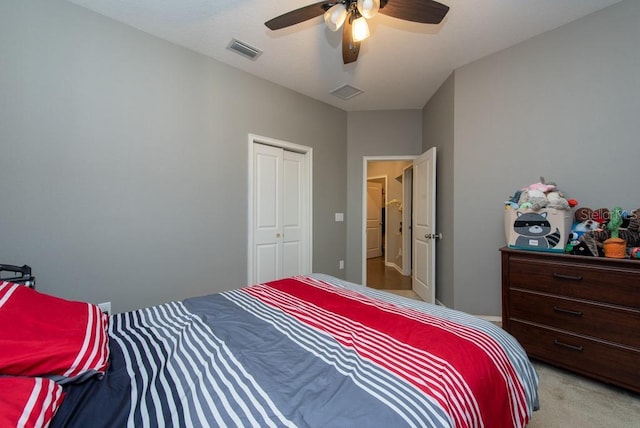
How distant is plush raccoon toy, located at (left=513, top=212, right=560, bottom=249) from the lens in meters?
2.01

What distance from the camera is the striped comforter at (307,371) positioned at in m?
Result: 0.70

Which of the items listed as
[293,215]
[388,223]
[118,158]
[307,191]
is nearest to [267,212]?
[293,215]

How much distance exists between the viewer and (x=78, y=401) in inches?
29.3

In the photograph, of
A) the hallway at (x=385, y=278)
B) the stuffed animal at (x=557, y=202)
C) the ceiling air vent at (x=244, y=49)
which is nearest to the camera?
the stuffed animal at (x=557, y=202)

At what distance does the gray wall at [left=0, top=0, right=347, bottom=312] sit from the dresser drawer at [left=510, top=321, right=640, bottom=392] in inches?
105

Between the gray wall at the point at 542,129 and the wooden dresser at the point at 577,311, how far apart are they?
62 centimetres

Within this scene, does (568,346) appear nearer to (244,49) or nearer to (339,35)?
(339,35)

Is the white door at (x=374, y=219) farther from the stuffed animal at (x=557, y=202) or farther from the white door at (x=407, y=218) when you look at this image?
the stuffed animal at (x=557, y=202)

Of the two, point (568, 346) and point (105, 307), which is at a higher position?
point (105, 307)

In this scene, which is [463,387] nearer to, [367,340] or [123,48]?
[367,340]

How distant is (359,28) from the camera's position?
1.70 meters

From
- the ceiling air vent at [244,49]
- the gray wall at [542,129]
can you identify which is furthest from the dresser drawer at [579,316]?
the ceiling air vent at [244,49]

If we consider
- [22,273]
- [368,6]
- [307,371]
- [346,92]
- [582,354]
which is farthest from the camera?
[346,92]

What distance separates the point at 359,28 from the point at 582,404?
107 inches
